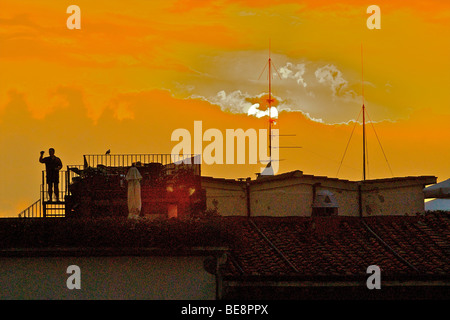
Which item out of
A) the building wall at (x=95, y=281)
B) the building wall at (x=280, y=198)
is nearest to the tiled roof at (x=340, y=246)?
the building wall at (x=95, y=281)

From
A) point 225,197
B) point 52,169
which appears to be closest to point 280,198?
point 225,197

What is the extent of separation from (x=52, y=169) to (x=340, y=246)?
1456cm

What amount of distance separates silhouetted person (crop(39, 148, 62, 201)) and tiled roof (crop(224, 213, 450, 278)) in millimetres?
10064

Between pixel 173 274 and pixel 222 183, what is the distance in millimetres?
20221

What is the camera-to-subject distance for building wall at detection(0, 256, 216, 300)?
97.9 feet

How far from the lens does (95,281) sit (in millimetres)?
29797

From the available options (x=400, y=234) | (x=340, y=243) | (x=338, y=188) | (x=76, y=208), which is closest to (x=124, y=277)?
(x=340, y=243)

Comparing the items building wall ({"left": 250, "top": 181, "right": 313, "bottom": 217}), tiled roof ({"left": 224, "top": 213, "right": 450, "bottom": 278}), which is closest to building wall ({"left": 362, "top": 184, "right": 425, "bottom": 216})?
building wall ({"left": 250, "top": 181, "right": 313, "bottom": 217})

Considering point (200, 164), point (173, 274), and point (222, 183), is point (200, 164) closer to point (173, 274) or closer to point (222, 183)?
point (222, 183)

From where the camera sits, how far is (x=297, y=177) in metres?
50.0

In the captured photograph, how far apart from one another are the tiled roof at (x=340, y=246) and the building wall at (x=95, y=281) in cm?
157

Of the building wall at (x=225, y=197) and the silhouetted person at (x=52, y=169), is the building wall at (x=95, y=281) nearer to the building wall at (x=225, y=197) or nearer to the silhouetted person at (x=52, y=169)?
the silhouetted person at (x=52, y=169)

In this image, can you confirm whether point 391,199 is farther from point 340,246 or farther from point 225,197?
→ point 340,246
